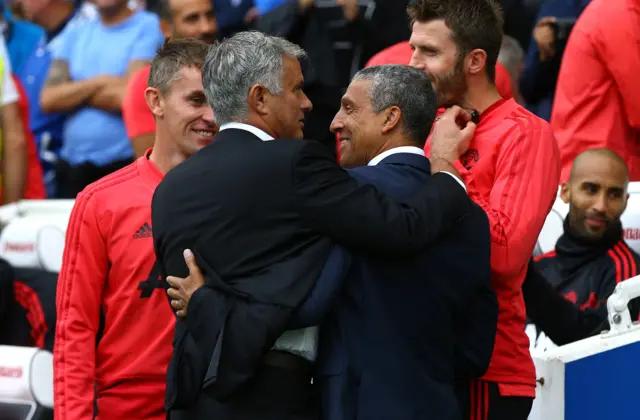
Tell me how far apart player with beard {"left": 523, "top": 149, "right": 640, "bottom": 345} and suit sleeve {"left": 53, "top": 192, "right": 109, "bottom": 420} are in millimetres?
1907

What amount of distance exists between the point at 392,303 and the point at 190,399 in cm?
56

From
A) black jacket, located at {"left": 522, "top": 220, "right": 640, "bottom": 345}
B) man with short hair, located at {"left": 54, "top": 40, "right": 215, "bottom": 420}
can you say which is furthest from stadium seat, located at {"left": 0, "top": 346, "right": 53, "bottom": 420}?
black jacket, located at {"left": 522, "top": 220, "right": 640, "bottom": 345}

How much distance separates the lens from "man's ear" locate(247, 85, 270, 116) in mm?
3283

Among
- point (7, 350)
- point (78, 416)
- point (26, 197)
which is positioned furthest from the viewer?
point (26, 197)

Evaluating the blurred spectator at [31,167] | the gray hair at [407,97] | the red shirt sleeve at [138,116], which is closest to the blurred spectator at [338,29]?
the red shirt sleeve at [138,116]

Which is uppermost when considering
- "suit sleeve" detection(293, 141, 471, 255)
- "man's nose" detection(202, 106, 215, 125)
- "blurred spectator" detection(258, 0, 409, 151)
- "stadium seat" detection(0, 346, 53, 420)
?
"blurred spectator" detection(258, 0, 409, 151)

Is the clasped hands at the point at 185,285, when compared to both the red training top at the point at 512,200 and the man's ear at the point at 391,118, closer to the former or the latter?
the man's ear at the point at 391,118

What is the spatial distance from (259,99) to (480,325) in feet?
2.71

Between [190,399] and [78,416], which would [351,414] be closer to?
[190,399]

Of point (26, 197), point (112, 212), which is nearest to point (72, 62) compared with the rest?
point (26, 197)

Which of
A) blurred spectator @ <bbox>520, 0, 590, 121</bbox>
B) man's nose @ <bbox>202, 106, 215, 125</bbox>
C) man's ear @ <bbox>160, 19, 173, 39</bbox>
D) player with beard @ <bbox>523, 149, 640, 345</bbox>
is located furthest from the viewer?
man's ear @ <bbox>160, 19, 173, 39</bbox>

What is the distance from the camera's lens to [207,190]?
3180 mm

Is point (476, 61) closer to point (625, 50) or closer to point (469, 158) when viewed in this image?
point (469, 158)

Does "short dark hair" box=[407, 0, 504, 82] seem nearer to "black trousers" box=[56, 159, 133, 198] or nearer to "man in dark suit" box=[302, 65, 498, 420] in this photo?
"man in dark suit" box=[302, 65, 498, 420]
